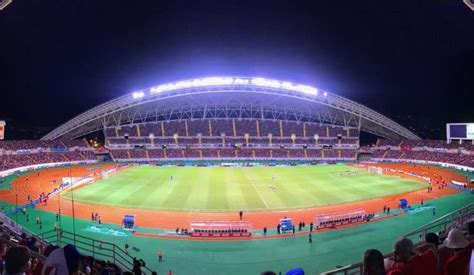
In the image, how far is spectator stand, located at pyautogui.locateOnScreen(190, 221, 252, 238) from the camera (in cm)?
2486

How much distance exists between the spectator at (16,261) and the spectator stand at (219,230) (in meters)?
21.9

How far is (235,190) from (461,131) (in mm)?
49529

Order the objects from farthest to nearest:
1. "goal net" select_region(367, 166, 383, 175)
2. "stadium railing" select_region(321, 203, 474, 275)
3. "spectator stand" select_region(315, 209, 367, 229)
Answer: "goal net" select_region(367, 166, 383, 175) → "spectator stand" select_region(315, 209, 367, 229) → "stadium railing" select_region(321, 203, 474, 275)

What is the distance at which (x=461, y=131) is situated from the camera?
64.7 meters

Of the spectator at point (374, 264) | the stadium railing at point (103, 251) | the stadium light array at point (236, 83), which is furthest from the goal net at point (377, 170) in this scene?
the spectator at point (374, 264)

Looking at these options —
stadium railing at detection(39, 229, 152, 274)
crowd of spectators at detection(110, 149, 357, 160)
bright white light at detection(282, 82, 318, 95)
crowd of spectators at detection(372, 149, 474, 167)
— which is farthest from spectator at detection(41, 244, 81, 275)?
crowd of spectators at detection(110, 149, 357, 160)

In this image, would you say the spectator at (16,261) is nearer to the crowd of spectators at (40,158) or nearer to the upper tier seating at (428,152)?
the crowd of spectators at (40,158)

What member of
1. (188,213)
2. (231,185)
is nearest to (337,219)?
(188,213)

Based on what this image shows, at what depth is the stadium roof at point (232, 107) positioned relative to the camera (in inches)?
2474

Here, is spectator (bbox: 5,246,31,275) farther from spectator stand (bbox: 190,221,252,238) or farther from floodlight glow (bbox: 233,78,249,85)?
floodlight glow (bbox: 233,78,249,85)

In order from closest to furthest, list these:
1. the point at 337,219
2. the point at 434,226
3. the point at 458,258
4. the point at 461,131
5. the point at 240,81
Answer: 1. the point at 458,258
2. the point at 434,226
3. the point at 337,219
4. the point at 240,81
5. the point at 461,131

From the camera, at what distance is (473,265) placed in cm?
335

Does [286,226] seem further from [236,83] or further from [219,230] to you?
[236,83]

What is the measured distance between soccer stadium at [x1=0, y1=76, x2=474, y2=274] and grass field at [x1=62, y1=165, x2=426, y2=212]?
16 centimetres
